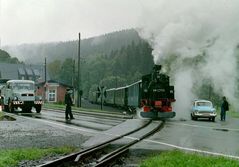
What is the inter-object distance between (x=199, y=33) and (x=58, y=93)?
7131cm

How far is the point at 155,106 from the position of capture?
33.3 meters

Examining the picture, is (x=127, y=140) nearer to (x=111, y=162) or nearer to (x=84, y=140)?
(x=84, y=140)

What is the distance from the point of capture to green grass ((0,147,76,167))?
11531 mm

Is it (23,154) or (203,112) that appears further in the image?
(203,112)

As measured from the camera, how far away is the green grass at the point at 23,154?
11.5m

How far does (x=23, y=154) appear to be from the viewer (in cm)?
1298

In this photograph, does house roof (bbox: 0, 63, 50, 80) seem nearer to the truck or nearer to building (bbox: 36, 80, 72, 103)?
building (bbox: 36, 80, 72, 103)

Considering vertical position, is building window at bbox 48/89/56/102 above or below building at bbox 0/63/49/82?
below

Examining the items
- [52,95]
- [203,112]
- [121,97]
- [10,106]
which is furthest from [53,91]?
[203,112]

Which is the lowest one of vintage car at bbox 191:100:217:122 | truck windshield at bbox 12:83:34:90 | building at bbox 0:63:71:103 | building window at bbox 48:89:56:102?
vintage car at bbox 191:100:217:122

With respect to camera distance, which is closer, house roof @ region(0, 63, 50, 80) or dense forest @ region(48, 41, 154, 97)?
house roof @ region(0, 63, 50, 80)

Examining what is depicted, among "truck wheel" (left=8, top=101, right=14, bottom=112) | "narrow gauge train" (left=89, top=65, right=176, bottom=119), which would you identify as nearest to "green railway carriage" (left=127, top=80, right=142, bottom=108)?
"narrow gauge train" (left=89, top=65, right=176, bottom=119)

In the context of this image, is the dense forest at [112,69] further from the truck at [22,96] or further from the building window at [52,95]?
the truck at [22,96]

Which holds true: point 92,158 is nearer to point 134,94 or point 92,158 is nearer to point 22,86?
point 22,86
